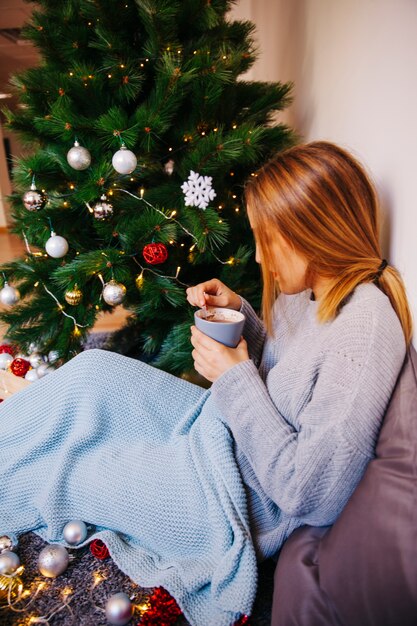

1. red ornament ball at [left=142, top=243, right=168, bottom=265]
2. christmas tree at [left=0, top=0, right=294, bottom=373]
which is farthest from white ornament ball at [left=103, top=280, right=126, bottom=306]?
red ornament ball at [left=142, top=243, right=168, bottom=265]

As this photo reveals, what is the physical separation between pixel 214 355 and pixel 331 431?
0.27 meters

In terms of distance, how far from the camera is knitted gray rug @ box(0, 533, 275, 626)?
2.67ft

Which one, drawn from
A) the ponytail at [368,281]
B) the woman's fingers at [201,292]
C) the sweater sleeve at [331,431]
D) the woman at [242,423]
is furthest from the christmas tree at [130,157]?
the sweater sleeve at [331,431]

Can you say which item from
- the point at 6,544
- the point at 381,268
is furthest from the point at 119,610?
the point at 381,268

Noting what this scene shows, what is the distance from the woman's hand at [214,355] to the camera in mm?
828

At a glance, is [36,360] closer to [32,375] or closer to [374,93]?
[32,375]

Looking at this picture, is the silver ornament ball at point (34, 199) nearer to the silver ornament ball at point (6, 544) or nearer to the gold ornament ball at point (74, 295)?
the gold ornament ball at point (74, 295)

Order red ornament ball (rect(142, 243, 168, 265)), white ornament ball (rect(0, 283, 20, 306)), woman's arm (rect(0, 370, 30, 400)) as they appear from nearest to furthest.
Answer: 1. red ornament ball (rect(142, 243, 168, 265))
2. white ornament ball (rect(0, 283, 20, 306))
3. woman's arm (rect(0, 370, 30, 400))

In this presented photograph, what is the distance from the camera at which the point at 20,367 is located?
146 cm

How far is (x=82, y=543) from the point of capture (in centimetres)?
92

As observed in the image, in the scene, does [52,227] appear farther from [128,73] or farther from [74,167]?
[128,73]

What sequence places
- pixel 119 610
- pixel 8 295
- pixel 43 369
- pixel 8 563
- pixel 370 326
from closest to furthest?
pixel 370 326 → pixel 119 610 → pixel 8 563 → pixel 8 295 → pixel 43 369

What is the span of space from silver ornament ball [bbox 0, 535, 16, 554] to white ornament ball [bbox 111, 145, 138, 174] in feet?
2.87

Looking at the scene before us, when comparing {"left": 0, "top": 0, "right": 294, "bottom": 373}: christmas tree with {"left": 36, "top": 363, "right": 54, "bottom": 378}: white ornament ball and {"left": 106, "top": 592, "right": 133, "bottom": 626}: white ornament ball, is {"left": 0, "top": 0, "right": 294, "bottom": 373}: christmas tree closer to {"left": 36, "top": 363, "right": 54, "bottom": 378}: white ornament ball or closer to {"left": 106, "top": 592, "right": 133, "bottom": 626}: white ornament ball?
{"left": 36, "top": 363, "right": 54, "bottom": 378}: white ornament ball
